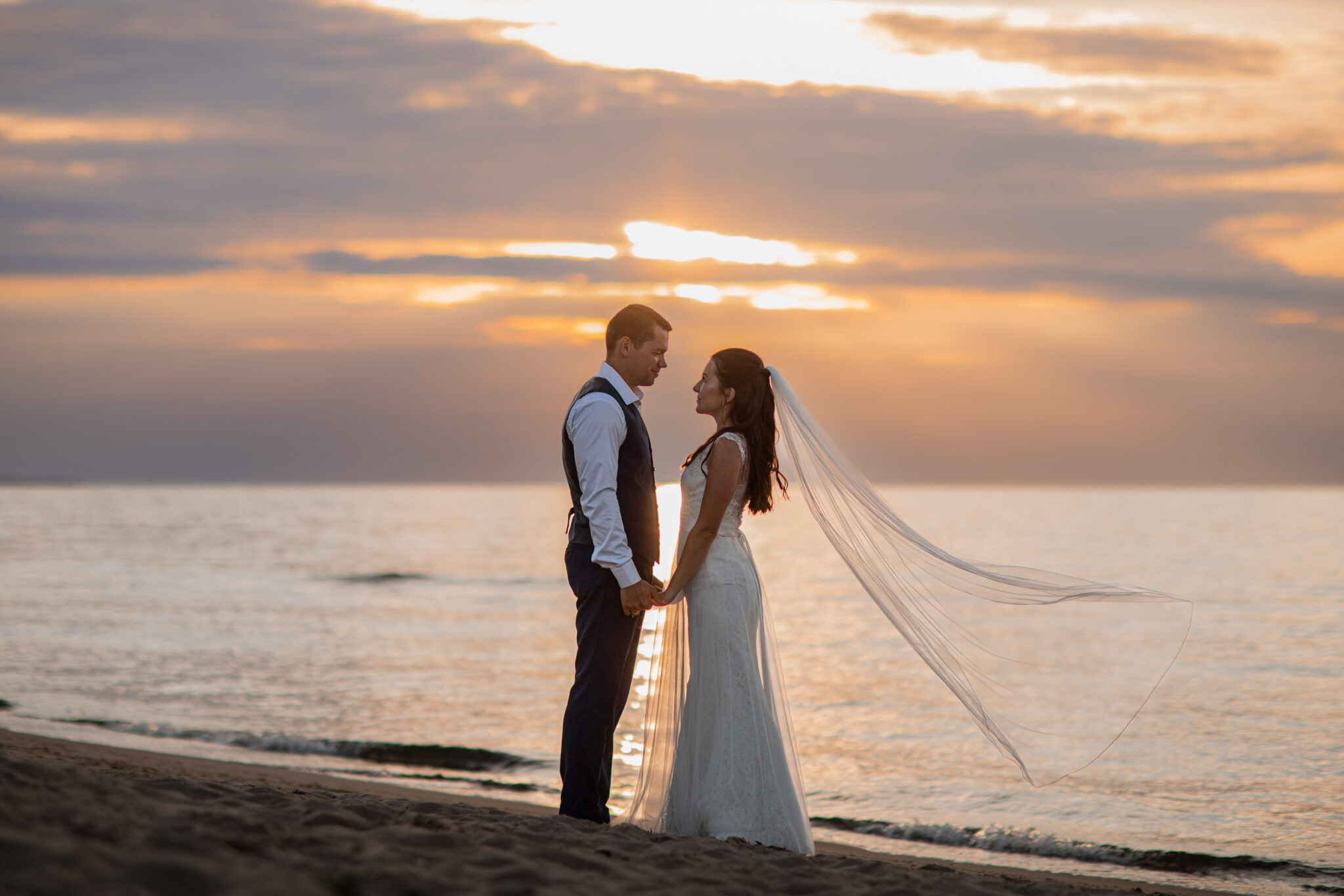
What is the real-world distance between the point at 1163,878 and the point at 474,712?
8526 millimetres

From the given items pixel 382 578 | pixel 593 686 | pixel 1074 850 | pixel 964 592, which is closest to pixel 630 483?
pixel 593 686

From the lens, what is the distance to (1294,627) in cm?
2378

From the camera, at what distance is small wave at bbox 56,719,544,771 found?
435 inches

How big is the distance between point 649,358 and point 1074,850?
5538 millimetres

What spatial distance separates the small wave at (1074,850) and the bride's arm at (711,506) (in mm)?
4158

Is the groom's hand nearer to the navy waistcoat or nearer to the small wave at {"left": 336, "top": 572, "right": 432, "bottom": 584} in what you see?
the navy waistcoat

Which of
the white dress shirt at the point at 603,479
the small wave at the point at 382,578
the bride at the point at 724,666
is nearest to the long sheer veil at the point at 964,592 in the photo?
the bride at the point at 724,666

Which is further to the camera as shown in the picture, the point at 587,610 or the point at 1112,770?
the point at 1112,770

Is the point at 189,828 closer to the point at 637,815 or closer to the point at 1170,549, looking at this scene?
the point at 637,815

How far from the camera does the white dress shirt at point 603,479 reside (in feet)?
17.3

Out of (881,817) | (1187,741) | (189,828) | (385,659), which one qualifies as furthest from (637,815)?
(385,659)

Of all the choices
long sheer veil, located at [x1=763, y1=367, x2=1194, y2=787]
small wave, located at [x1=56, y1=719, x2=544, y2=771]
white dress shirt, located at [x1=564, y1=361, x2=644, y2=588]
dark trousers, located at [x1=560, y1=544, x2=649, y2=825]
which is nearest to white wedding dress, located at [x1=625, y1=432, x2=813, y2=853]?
dark trousers, located at [x1=560, y1=544, x2=649, y2=825]

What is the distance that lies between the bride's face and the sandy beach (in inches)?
86.1

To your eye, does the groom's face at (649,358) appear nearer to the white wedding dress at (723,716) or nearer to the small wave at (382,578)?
the white wedding dress at (723,716)
